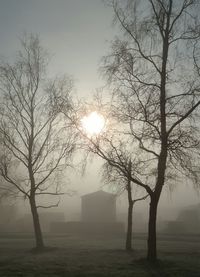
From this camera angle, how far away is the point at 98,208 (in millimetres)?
70062

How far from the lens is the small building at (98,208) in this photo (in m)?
68.6

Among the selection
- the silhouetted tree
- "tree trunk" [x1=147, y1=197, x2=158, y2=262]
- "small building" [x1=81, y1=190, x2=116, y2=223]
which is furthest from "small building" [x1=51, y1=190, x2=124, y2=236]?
"tree trunk" [x1=147, y1=197, x2=158, y2=262]

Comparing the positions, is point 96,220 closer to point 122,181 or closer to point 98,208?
point 98,208

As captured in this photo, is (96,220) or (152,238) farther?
(96,220)

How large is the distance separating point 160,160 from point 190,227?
54.4m

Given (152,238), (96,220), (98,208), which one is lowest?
(152,238)

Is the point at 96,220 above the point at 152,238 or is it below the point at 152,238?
above

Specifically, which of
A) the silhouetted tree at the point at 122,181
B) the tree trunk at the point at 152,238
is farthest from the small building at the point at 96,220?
the tree trunk at the point at 152,238

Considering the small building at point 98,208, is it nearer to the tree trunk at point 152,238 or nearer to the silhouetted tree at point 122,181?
the silhouetted tree at point 122,181

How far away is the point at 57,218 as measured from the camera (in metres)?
86.1

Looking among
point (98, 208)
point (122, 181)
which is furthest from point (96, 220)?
point (122, 181)

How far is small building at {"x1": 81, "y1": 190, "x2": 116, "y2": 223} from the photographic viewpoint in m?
68.6

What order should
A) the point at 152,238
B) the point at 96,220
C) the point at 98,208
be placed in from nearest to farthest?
the point at 152,238, the point at 96,220, the point at 98,208

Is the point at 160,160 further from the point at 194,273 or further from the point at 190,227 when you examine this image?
the point at 190,227
